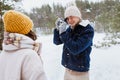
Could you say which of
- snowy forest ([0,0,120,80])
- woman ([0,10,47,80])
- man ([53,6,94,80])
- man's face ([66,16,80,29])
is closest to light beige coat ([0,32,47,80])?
woman ([0,10,47,80])

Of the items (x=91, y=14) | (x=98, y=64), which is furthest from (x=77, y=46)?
(x=91, y=14)

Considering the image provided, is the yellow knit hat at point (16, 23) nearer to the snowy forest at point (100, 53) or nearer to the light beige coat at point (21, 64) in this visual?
the light beige coat at point (21, 64)

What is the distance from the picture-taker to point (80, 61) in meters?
5.04

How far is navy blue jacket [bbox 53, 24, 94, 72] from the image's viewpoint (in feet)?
16.2

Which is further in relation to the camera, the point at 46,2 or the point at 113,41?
the point at 46,2

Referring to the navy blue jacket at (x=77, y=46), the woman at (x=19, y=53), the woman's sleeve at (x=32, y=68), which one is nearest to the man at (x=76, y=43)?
the navy blue jacket at (x=77, y=46)

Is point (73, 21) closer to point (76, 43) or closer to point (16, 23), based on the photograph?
point (76, 43)

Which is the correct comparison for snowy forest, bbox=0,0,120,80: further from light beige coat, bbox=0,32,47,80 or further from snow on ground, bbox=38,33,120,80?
light beige coat, bbox=0,32,47,80

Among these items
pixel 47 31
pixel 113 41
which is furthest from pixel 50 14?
pixel 113 41

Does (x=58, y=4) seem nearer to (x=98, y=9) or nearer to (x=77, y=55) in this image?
(x=98, y=9)

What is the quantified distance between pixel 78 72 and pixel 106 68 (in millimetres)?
3409

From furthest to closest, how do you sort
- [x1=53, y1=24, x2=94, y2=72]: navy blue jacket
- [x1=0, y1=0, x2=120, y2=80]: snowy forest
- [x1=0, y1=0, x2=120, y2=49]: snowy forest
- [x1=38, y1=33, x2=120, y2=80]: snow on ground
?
[x1=0, y1=0, x2=120, y2=49]: snowy forest, [x1=0, y1=0, x2=120, y2=80]: snowy forest, [x1=38, y1=33, x2=120, y2=80]: snow on ground, [x1=53, y1=24, x2=94, y2=72]: navy blue jacket

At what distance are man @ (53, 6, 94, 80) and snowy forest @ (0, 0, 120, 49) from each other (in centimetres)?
410

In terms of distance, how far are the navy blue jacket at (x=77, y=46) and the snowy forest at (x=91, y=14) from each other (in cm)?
416
